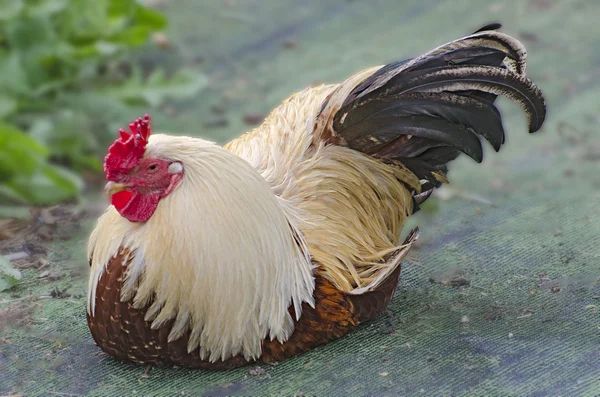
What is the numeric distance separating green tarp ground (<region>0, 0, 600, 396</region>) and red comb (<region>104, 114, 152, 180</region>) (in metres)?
0.85

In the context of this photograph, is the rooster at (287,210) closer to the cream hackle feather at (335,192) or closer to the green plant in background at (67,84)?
the cream hackle feather at (335,192)

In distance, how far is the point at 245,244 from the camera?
3.13 metres

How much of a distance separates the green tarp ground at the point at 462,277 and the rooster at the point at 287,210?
17 cm

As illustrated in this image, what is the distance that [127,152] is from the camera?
305cm

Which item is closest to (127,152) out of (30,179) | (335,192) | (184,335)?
(184,335)

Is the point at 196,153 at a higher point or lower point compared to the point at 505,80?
lower

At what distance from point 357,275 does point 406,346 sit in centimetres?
36

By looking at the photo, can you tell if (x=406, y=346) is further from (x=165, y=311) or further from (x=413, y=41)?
(x=413, y=41)

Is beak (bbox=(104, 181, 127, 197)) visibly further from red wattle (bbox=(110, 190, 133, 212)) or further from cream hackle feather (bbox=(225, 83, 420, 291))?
cream hackle feather (bbox=(225, 83, 420, 291))

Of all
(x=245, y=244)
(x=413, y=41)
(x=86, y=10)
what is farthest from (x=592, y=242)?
(x=86, y=10)

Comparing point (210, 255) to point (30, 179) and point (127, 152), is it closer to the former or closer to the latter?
point (127, 152)

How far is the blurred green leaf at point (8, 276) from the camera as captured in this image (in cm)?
404

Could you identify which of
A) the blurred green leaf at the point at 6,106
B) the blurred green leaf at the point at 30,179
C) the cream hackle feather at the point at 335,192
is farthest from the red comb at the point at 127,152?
the blurred green leaf at the point at 6,106

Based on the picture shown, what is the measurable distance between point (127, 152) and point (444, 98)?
4.45 ft
